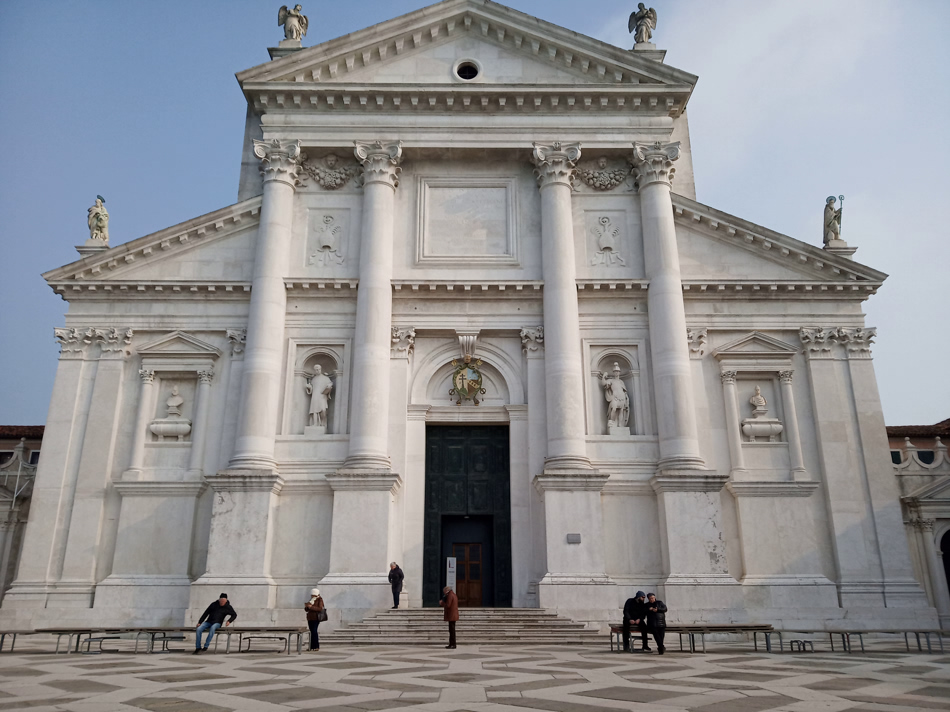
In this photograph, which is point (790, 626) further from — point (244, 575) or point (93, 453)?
point (93, 453)

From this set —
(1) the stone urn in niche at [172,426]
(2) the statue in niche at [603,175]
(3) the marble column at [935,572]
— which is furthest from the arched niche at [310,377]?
(3) the marble column at [935,572]

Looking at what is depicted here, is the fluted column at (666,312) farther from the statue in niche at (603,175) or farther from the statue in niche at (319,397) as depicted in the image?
the statue in niche at (319,397)

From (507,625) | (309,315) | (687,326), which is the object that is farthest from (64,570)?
(687,326)

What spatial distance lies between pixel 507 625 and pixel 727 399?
10.6 m

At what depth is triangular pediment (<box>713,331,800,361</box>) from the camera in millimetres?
26375

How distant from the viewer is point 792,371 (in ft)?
86.4

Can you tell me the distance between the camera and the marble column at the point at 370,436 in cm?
2266

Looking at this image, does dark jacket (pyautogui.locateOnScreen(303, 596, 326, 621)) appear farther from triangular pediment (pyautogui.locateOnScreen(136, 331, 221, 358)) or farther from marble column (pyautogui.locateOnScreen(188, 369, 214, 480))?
triangular pediment (pyautogui.locateOnScreen(136, 331, 221, 358))

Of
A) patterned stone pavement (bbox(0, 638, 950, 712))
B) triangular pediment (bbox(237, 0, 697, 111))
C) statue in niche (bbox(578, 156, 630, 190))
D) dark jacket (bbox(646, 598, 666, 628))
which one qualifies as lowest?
patterned stone pavement (bbox(0, 638, 950, 712))

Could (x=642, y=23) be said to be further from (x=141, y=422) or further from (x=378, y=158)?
(x=141, y=422)

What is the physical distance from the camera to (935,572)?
83.3 feet

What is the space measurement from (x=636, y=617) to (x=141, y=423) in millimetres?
16706

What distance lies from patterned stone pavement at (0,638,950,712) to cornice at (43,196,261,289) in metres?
13.1

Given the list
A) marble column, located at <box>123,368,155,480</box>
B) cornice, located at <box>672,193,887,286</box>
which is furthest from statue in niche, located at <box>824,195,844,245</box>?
marble column, located at <box>123,368,155,480</box>
